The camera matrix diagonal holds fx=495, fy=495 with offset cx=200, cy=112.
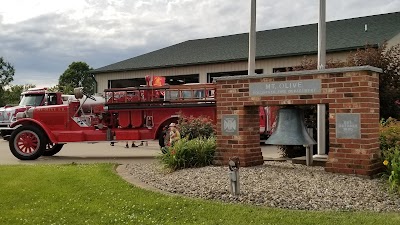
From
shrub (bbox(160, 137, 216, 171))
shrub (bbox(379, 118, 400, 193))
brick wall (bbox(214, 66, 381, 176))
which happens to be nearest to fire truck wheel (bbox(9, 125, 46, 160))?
shrub (bbox(160, 137, 216, 171))

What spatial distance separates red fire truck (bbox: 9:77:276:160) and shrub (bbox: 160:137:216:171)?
4.52 meters

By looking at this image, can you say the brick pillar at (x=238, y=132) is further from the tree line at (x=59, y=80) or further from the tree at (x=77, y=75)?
the tree at (x=77, y=75)

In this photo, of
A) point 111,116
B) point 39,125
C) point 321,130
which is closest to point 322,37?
point 321,130

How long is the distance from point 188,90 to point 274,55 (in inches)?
439

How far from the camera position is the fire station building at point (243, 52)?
2322cm

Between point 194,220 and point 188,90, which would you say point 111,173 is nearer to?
point 194,220

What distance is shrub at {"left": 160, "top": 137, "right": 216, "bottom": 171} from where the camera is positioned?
30.5 feet

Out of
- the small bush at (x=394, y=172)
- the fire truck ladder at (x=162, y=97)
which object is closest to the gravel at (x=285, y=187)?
the small bush at (x=394, y=172)

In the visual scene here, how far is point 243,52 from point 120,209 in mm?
21034

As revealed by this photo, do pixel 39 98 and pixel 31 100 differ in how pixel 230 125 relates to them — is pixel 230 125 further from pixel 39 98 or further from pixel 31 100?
pixel 31 100

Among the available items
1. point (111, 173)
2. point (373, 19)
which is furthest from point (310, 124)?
point (373, 19)

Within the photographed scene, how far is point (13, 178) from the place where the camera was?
29.2 ft

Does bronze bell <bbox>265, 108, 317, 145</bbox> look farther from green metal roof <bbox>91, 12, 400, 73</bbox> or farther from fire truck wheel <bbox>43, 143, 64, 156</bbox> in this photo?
green metal roof <bbox>91, 12, 400, 73</bbox>

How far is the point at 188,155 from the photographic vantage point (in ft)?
30.8
